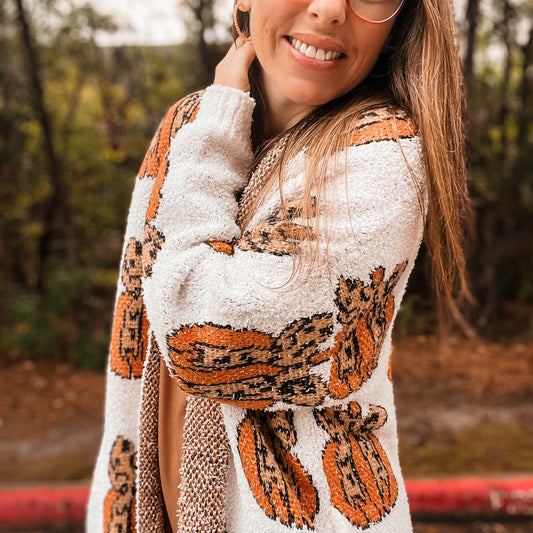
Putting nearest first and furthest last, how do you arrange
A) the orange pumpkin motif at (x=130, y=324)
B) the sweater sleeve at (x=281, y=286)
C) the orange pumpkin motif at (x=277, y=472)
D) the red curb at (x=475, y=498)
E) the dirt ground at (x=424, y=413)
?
the sweater sleeve at (x=281, y=286), the orange pumpkin motif at (x=277, y=472), the orange pumpkin motif at (x=130, y=324), the red curb at (x=475, y=498), the dirt ground at (x=424, y=413)

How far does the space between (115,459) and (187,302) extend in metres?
0.55

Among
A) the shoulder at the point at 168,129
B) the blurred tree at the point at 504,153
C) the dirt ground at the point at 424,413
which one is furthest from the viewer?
the blurred tree at the point at 504,153

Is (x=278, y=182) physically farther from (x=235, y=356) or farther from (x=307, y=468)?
(x=307, y=468)

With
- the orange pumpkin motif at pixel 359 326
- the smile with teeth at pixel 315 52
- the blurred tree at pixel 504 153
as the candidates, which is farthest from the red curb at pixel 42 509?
the blurred tree at pixel 504 153

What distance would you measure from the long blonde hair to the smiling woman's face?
47mm

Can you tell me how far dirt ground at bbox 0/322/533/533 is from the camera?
317 centimetres

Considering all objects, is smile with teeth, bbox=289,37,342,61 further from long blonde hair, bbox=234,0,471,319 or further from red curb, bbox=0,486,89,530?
red curb, bbox=0,486,89,530

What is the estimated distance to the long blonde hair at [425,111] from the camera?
0.93 m

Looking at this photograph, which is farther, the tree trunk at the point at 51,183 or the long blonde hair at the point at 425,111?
the tree trunk at the point at 51,183

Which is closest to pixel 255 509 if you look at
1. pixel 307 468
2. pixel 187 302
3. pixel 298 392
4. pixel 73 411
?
pixel 307 468

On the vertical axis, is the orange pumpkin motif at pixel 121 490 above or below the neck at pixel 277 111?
below

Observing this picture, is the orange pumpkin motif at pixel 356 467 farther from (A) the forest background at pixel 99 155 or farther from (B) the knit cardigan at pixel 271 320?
(A) the forest background at pixel 99 155

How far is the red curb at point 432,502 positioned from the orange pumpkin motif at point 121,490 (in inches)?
64.4

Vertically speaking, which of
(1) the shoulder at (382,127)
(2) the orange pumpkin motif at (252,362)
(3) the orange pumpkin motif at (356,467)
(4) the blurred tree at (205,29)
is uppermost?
(4) the blurred tree at (205,29)
